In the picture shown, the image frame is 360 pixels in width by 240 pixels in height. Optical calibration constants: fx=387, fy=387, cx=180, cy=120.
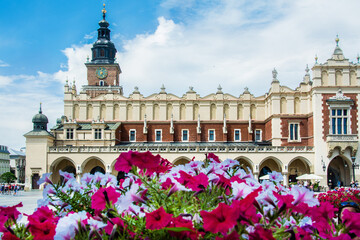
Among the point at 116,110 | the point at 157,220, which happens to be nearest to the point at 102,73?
the point at 116,110

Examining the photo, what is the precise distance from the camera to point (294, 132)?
132ft

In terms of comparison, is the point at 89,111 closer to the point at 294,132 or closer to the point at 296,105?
the point at 294,132

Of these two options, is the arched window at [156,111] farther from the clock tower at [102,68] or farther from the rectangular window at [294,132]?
the rectangular window at [294,132]

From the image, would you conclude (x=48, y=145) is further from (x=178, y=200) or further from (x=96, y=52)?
(x=178, y=200)

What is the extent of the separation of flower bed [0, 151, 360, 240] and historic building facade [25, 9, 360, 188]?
34.1 metres

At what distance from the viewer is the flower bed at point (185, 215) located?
2.25 m

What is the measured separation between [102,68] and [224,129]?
20736mm

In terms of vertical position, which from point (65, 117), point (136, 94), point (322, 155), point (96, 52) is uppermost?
point (96, 52)

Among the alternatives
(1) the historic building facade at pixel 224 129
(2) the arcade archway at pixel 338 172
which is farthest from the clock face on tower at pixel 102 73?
(2) the arcade archway at pixel 338 172

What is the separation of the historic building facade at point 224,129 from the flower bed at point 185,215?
34.1m

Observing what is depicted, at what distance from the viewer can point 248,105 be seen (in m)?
44.1

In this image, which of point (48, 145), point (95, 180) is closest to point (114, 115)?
point (48, 145)

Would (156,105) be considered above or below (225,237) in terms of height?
above

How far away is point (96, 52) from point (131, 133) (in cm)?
1706
